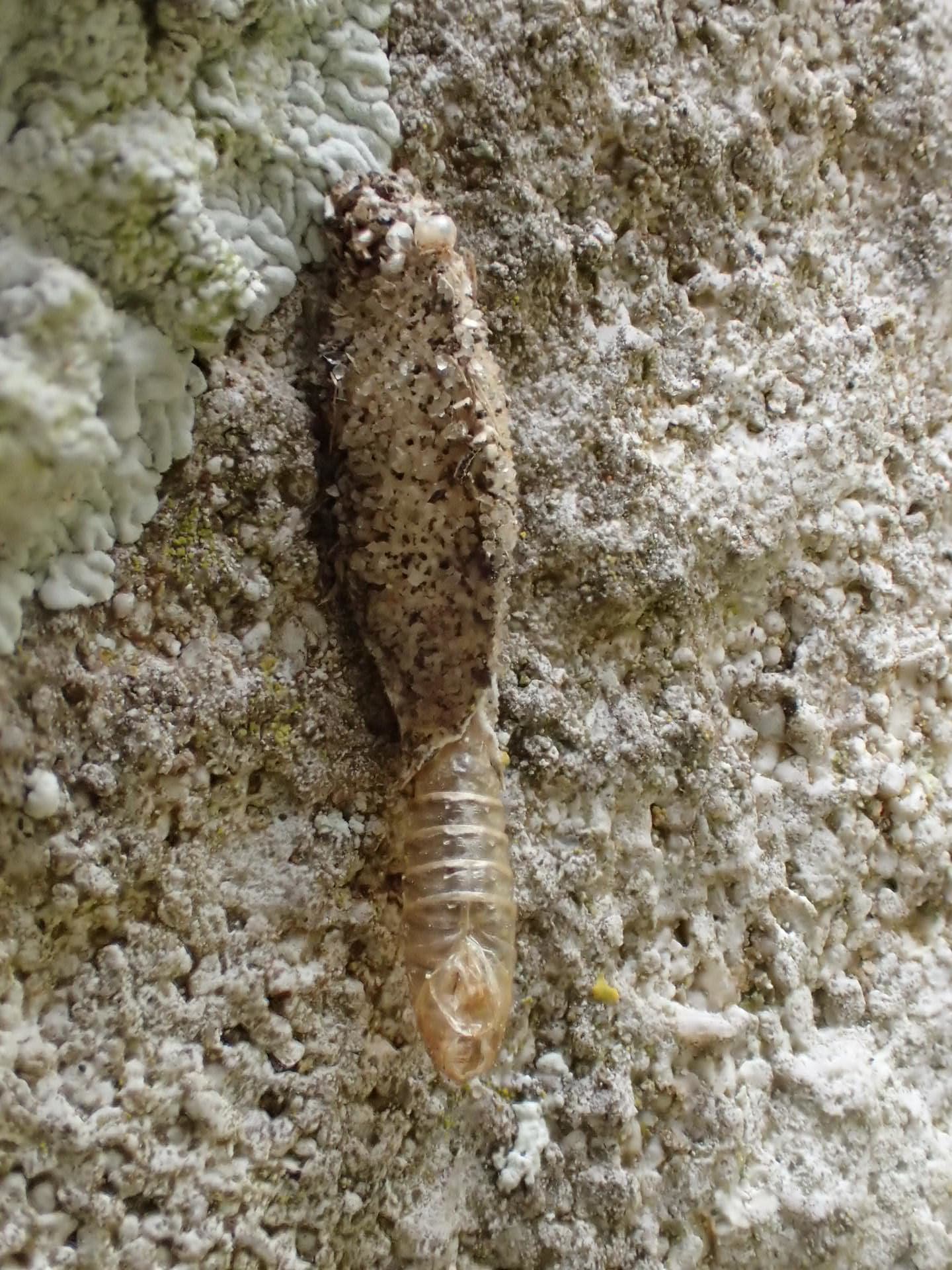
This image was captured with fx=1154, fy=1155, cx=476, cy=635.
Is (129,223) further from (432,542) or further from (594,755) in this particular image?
(594,755)

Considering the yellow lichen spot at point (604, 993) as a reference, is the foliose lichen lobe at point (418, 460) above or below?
above

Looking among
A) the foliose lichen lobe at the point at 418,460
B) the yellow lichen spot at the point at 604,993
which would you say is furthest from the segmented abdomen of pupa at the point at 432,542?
→ the yellow lichen spot at the point at 604,993

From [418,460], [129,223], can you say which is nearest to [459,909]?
[418,460]

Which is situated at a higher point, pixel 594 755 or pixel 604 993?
pixel 594 755

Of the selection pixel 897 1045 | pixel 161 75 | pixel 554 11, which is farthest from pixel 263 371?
pixel 897 1045

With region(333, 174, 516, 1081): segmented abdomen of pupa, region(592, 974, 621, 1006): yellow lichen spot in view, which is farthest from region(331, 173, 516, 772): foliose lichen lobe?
region(592, 974, 621, 1006): yellow lichen spot

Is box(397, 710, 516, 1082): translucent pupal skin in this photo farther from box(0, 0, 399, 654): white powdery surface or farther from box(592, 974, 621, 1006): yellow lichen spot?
box(0, 0, 399, 654): white powdery surface

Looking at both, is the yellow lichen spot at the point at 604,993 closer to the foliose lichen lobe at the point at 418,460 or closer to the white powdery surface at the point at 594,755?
the white powdery surface at the point at 594,755
